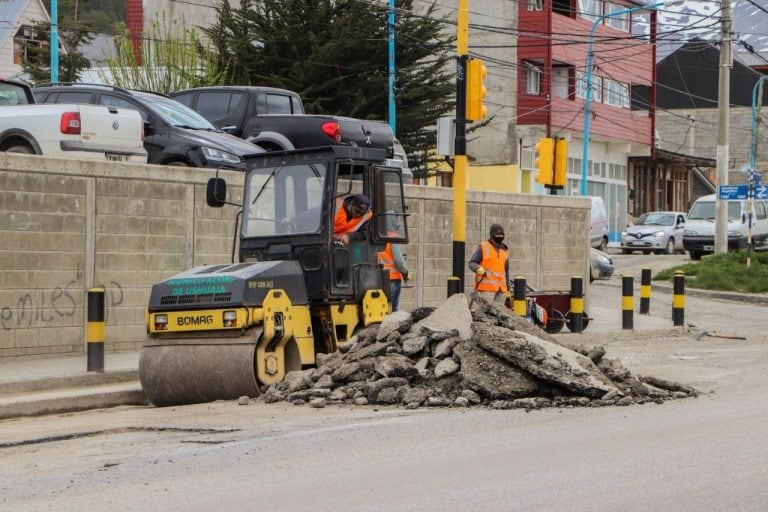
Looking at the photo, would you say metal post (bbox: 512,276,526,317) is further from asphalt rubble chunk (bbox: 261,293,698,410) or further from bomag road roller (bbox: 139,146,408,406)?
asphalt rubble chunk (bbox: 261,293,698,410)

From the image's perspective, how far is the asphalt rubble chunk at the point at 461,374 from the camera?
12094 millimetres

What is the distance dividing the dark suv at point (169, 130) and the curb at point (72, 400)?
18.8ft

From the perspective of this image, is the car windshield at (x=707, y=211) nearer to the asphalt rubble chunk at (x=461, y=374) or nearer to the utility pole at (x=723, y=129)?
the utility pole at (x=723, y=129)

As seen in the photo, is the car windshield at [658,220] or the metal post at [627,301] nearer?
the metal post at [627,301]

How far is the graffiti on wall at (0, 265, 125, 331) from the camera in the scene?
1552 cm

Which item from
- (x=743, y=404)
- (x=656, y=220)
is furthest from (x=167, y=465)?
(x=656, y=220)

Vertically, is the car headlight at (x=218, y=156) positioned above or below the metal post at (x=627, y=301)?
above

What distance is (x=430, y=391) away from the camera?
1223cm

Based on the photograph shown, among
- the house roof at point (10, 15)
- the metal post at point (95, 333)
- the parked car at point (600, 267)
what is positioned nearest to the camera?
the metal post at point (95, 333)

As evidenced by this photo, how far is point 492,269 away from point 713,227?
84.4 feet

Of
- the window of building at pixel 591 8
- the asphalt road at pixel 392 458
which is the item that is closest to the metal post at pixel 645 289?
the asphalt road at pixel 392 458

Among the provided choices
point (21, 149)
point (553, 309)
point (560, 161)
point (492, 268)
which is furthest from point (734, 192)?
point (21, 149)

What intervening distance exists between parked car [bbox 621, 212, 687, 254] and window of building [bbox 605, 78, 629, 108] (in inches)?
579

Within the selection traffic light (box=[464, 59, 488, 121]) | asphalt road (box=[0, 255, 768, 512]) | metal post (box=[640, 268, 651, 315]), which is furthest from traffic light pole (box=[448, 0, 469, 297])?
asphalt road (box=[0, 255, 768, 512])
